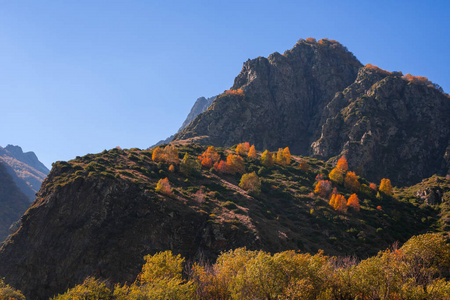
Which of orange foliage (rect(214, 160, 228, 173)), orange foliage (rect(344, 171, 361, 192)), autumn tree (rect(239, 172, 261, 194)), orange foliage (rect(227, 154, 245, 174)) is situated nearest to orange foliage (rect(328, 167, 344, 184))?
orange foliage (rect(344, 171, 361, 192))

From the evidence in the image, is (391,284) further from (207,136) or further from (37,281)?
(207,136)

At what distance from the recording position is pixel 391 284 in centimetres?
2806

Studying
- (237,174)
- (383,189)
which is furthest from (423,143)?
(237,174)

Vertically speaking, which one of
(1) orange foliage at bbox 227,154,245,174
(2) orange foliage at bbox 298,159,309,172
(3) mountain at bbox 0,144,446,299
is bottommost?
(3) mountain at bbox 0,144,446,299

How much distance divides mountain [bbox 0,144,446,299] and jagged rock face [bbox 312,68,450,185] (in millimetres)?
68517

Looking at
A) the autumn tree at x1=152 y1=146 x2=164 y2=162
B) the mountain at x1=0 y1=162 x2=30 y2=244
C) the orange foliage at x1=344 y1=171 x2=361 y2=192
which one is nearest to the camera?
the autumn tree at x1=152 y1=146 x2=164 y2=162

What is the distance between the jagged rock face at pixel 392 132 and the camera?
15550 centimetres

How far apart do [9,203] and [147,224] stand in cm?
16162

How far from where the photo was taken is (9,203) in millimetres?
170000

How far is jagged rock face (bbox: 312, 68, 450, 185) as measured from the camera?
15550 centimetres

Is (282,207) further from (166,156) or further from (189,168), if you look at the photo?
(166,156)

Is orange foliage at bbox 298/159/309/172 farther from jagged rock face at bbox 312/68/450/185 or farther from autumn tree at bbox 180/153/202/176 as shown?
autumn tree at bbox 180/153/202/176

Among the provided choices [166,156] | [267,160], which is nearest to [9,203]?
[166,156]

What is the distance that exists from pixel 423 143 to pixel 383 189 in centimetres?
7750
